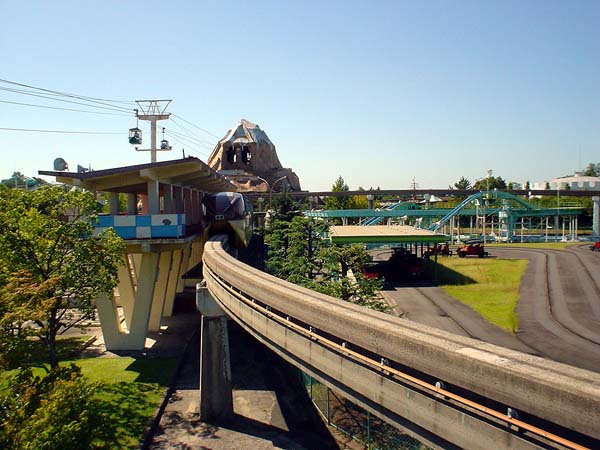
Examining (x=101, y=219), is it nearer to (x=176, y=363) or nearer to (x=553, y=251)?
(x=176, y=363)

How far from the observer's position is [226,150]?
391 feet

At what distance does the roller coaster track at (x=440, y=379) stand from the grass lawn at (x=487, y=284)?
18.6m

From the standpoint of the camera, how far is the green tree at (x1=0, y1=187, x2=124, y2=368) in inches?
624

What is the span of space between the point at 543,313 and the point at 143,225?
23.1 m

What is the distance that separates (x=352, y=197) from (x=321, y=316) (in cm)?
10505

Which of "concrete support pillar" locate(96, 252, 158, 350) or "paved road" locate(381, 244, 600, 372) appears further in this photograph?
"concrete support pillar" locate(96, 252, 158, 350)

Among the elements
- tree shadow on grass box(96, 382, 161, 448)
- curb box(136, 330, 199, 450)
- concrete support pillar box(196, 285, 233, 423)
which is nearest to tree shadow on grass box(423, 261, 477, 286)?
curb box(136, 330, 199, 450)

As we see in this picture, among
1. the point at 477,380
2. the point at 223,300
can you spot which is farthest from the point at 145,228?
the point at 477,380

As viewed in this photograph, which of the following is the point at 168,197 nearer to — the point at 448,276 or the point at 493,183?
the point at 448,276

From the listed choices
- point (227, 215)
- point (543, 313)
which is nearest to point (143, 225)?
point (227, 215)

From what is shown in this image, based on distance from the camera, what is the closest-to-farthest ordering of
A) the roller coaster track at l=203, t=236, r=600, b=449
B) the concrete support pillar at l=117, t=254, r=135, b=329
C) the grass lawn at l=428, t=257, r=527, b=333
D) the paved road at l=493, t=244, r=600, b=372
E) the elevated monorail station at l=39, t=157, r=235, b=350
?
1. the roller coaster track at l=203, t=236, r=600, b=449
2. the paved road at l=493, t=244, r=600, b=372
3. the elevated monorail station at l=39, t=157, r=235, b=350
4. the concrete support pillar at l=117, t=254, r=135, b=329
5. the grass lawn at l=428, t=257, r=527, b=333

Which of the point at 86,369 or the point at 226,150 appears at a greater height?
the point at 226,150

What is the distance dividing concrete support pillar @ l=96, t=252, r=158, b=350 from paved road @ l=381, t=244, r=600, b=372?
14.5 meters

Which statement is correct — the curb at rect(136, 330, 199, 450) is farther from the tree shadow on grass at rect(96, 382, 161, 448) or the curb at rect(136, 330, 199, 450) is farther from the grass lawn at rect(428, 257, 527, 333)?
the grass lawn at rect(428, 257, 527, 333)
